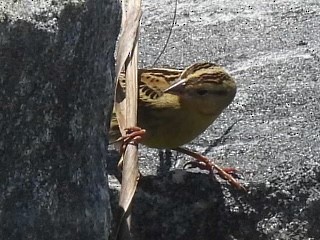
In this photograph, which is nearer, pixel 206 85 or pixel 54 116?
pixel 54 116

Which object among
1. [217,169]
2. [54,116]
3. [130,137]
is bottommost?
[217,169]

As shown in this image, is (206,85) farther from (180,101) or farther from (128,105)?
(128,105)

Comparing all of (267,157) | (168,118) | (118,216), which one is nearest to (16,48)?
(118,216)

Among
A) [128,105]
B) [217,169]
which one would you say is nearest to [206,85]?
[217,169]

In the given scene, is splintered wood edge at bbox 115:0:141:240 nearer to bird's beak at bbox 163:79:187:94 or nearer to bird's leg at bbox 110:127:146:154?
bird's leg at bbox 110:127:146:154

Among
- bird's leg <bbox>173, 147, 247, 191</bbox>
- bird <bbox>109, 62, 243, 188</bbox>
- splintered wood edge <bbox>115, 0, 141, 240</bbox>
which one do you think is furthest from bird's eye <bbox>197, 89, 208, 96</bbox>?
splintered wood edge <bbox>115, 0, 141, 240</bbox>
